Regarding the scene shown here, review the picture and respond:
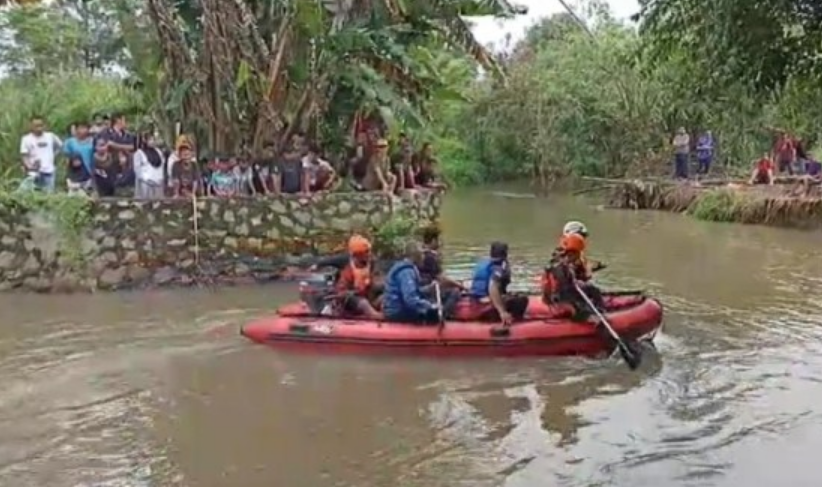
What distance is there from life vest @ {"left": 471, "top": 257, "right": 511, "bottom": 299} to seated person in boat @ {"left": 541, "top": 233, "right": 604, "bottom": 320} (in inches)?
16.8

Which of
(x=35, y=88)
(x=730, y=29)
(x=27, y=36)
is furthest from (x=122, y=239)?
(x=27, y=36)

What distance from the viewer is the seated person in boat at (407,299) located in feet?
38.0

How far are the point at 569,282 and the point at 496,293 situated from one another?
687 mm

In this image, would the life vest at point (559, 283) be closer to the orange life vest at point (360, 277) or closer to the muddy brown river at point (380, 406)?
the muddy brown river at point (380, 406)

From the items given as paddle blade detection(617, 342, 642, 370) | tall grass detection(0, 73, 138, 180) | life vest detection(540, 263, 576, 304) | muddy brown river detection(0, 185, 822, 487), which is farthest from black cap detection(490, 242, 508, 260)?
tall grass detection(0, 73, 138, 180)

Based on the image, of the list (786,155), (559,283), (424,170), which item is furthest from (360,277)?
(786,155)

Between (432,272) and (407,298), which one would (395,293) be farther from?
(432,272)

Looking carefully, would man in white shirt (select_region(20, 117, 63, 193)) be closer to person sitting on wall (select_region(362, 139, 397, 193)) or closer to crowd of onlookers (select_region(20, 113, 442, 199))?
crowd of onlookers (select_region(20, 113, 442, 199))

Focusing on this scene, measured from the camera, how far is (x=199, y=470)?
844cm

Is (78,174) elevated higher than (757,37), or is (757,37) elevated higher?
(757,37)

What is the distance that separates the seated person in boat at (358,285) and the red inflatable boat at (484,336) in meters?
0.27

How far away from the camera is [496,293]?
11.7 metres

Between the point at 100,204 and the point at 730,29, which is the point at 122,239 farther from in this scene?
the point at 730,29

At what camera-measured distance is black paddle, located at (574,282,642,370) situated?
11.3 m
